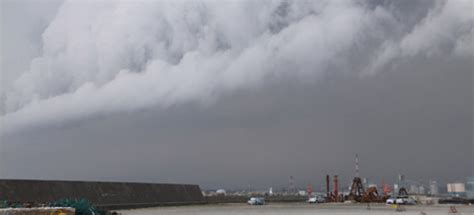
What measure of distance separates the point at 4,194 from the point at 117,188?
14.1 meters

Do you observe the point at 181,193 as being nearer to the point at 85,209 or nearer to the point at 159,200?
the point at 159,200

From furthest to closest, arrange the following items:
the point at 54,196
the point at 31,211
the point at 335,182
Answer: the point at 335,182 < the point at 54,196 < the point at 31,211

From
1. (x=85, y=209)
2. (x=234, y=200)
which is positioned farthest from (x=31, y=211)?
(x=234, y=200)

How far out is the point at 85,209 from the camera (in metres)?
11.8

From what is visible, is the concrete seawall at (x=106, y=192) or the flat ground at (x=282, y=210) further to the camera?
the concrete seawall at (x=106, y=192)

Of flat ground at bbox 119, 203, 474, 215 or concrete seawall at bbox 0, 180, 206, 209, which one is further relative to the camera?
concrete seawall at bbox 0, 180, 206, 209

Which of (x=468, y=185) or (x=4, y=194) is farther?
(x=468, y=185)

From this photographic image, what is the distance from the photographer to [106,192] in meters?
45.9

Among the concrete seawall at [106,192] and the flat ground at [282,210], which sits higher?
the concrete seawall at [106,192]

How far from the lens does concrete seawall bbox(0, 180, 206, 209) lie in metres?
36.9

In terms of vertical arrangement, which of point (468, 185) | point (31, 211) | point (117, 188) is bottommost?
point (31, 211)

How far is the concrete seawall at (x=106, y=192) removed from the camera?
36.9m

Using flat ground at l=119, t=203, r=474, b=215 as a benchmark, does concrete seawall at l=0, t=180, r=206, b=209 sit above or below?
above

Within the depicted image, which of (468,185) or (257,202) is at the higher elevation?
(468,185)
